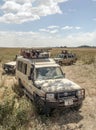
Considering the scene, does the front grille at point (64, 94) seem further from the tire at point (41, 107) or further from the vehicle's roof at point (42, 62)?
the vehicle's roof at point (42, 62)

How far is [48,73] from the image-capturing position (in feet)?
37.6

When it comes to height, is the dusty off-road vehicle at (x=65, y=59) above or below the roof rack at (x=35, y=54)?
below

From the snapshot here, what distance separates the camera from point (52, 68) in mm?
11719

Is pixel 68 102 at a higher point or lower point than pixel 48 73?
lower

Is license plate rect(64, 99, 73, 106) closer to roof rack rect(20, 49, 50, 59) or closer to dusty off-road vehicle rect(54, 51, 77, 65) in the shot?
roof rack rect(20, 49, 50, 59)

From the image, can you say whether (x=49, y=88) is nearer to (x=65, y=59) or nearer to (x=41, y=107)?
(x=41, y=107)

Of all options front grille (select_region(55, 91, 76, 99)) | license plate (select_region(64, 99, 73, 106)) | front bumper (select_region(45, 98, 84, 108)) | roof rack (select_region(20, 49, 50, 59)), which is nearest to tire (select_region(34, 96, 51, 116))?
front bumper (select_region(45, 98, 84, 108))

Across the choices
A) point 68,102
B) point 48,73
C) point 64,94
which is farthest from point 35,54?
point 68,102

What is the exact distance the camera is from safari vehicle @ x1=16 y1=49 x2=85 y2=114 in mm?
9695

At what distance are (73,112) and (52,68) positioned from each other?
2143 millimetres

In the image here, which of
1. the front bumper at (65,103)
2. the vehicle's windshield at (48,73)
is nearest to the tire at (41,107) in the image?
the front bumper at (65,103)

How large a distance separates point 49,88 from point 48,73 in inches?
62.4

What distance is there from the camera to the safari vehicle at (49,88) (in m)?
9.70

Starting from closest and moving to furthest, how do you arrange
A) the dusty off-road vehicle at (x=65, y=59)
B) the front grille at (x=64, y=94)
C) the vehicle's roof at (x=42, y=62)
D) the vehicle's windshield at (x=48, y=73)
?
the front grille at (x=64, y=94) < the vehicle's windshield at (x=48, y=73) < the vehicle's roof at (x=42, y=62) < the dusty off-road vehicle at (x=65, y=59)
